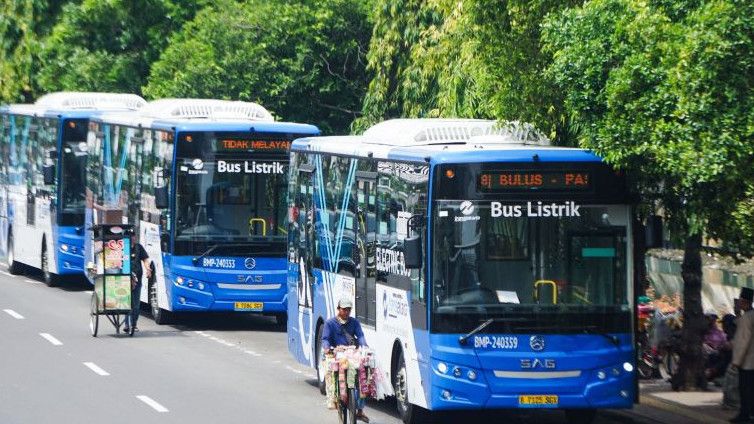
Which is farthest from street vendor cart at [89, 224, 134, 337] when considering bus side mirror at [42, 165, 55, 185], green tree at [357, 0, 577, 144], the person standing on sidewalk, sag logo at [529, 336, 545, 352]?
the person standing on sidewalk

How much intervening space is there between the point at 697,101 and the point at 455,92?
38.2 ft

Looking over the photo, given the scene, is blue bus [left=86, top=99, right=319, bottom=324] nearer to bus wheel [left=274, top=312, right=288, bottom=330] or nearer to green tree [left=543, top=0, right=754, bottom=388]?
bus wheel [left=274, top=312, right=288, bottom=330]

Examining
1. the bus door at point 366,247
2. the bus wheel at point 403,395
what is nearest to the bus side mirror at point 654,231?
the bus wheel at point 403,395

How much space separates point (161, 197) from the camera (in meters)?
26.7

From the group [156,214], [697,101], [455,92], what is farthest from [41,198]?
[697,101]

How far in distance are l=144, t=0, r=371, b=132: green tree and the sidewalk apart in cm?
1718

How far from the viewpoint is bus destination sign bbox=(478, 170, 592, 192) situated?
651 inches

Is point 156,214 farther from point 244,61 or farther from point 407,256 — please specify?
point 407,256

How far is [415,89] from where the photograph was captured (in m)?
30.2

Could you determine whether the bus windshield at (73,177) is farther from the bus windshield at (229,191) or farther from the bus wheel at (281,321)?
the bus windshield at (229,191)

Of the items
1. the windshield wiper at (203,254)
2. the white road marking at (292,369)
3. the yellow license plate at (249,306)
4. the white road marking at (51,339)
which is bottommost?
the white road marking at (292,369)

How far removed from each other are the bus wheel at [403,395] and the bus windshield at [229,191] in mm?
9219

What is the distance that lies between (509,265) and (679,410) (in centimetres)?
356

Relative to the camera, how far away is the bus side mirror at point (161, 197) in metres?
26.7
